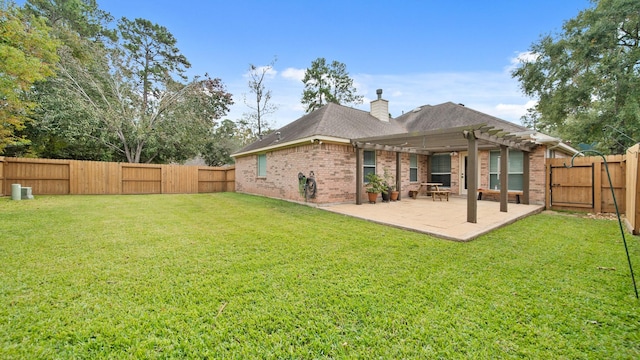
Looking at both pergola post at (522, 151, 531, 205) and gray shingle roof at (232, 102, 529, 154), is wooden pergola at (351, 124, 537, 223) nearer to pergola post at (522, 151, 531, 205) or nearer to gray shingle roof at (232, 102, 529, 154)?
pergola post at (522, 151, 531, 205)

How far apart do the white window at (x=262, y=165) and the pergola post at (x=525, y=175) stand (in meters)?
10.3

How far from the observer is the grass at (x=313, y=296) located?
189 centimetres

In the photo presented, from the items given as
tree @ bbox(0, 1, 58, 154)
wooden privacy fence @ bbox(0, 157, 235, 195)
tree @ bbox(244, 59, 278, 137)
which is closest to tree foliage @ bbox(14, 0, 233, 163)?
tree @ bbox(244, 59, 278, 137)

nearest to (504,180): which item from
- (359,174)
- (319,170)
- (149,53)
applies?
(359,174)

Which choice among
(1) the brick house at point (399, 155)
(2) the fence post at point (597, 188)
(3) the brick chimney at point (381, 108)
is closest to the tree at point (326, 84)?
(3) the brick chimney at point (381, 108)

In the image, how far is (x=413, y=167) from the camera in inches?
467

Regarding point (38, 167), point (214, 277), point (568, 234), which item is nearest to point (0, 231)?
point (214, 277)

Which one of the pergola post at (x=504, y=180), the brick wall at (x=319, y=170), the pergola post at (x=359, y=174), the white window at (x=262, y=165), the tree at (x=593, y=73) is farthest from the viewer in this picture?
the white window at (x=262, y=165)

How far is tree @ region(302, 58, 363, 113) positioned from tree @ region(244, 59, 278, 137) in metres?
4.37

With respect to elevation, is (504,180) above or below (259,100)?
below

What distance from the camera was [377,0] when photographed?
9688 mm

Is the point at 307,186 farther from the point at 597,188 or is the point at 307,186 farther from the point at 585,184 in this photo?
the point at 597,188

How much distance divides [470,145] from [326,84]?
2142 cm

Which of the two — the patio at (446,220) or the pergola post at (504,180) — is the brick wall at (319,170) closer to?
the patio at (446,220)
